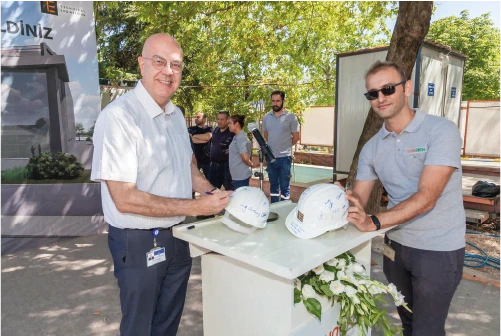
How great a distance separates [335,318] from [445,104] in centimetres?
691

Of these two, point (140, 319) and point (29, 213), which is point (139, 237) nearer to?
point (140, 319)

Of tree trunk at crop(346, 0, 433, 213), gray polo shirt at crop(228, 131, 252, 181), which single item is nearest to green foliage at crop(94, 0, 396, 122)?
gray polo shirt at crop(228, 131, 252, 181)

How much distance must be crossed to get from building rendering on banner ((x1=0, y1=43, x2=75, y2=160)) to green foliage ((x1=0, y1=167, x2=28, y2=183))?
0.55 ft

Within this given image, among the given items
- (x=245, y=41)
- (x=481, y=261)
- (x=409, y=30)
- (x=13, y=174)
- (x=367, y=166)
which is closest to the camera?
(x=367, y=166)

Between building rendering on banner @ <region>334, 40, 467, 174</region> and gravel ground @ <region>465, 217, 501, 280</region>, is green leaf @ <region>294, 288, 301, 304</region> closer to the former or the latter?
gravel ground @ <region>465, 217, 501, 280</region>

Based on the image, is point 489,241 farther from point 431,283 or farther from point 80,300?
point 80,300

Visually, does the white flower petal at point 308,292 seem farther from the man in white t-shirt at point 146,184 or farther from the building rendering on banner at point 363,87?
the building rendering on banner at point 363,87

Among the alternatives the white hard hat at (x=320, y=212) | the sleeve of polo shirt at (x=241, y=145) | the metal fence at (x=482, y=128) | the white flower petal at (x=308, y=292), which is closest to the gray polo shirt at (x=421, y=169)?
the white hard hat at (x=320, y=212)

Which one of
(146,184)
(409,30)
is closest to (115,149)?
(146,184)

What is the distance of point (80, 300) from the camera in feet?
11.6

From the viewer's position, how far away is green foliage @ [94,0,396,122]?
734cm

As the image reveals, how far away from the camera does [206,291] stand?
198 cm

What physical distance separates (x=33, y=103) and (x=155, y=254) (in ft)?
13.4

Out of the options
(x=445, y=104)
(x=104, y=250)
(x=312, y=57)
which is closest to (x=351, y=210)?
(x=104, y=250)
